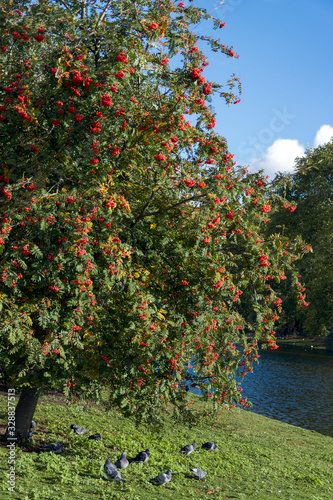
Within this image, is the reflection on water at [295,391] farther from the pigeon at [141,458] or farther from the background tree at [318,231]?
the pigeon at [141,458]

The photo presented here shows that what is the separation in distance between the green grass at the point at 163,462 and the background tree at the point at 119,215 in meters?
1.58

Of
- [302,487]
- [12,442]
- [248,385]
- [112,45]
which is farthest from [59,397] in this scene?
[248,385]

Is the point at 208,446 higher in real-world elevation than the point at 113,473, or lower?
lower

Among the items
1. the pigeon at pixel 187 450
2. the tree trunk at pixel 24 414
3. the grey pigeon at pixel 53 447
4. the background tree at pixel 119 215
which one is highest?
the background tree at pixel 119 215

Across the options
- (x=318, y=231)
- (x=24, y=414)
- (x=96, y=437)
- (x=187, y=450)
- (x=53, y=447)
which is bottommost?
(x=187, y=450)

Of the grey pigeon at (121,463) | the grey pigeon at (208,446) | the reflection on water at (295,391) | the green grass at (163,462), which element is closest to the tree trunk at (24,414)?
the green grass at (163,462)

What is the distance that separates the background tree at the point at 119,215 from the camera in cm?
820

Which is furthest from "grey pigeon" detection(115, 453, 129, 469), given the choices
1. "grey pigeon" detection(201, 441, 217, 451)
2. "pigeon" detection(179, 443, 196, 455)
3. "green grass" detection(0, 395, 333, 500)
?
"grey pigeon" detection(201, 441, 217, 451)

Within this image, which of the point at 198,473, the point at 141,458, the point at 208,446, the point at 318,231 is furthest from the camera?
the point at 318,231

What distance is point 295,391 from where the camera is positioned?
3061 cm

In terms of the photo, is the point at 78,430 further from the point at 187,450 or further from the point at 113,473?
the point at 113,473

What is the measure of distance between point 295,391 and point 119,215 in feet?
82.9

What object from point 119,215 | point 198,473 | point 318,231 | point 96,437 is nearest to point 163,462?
point 198,473

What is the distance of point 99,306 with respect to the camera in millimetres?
9023
